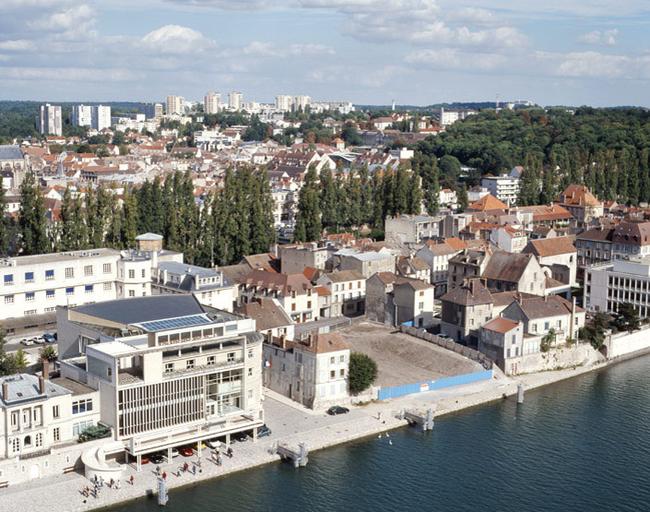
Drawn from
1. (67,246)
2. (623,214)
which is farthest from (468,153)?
(67,246)

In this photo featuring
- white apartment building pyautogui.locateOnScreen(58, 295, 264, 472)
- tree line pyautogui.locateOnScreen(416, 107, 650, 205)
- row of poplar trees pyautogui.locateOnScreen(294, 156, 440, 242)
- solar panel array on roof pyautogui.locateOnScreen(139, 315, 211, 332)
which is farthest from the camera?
tree line pyautogui.locateOnScreen(416, 107, 650, 205)

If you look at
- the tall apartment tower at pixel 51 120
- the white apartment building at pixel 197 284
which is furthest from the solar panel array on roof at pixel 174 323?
the tall apartment tower at pixel 51 120

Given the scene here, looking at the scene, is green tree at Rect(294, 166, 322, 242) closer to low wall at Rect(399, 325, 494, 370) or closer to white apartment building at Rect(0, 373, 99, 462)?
low wall at Rect(399, 325, 494, 370)

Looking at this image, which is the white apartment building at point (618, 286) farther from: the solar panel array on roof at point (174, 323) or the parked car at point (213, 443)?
the parked car at point (213, 443)

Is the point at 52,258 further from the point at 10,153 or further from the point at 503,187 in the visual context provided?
the point at 10,153

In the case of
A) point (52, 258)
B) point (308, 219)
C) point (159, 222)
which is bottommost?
point (52, 258)

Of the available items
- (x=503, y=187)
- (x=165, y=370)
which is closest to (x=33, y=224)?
(x=165, y=370)

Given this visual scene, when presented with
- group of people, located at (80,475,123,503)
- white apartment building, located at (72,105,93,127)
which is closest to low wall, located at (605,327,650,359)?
group of people, located at (80,475,123,503)
